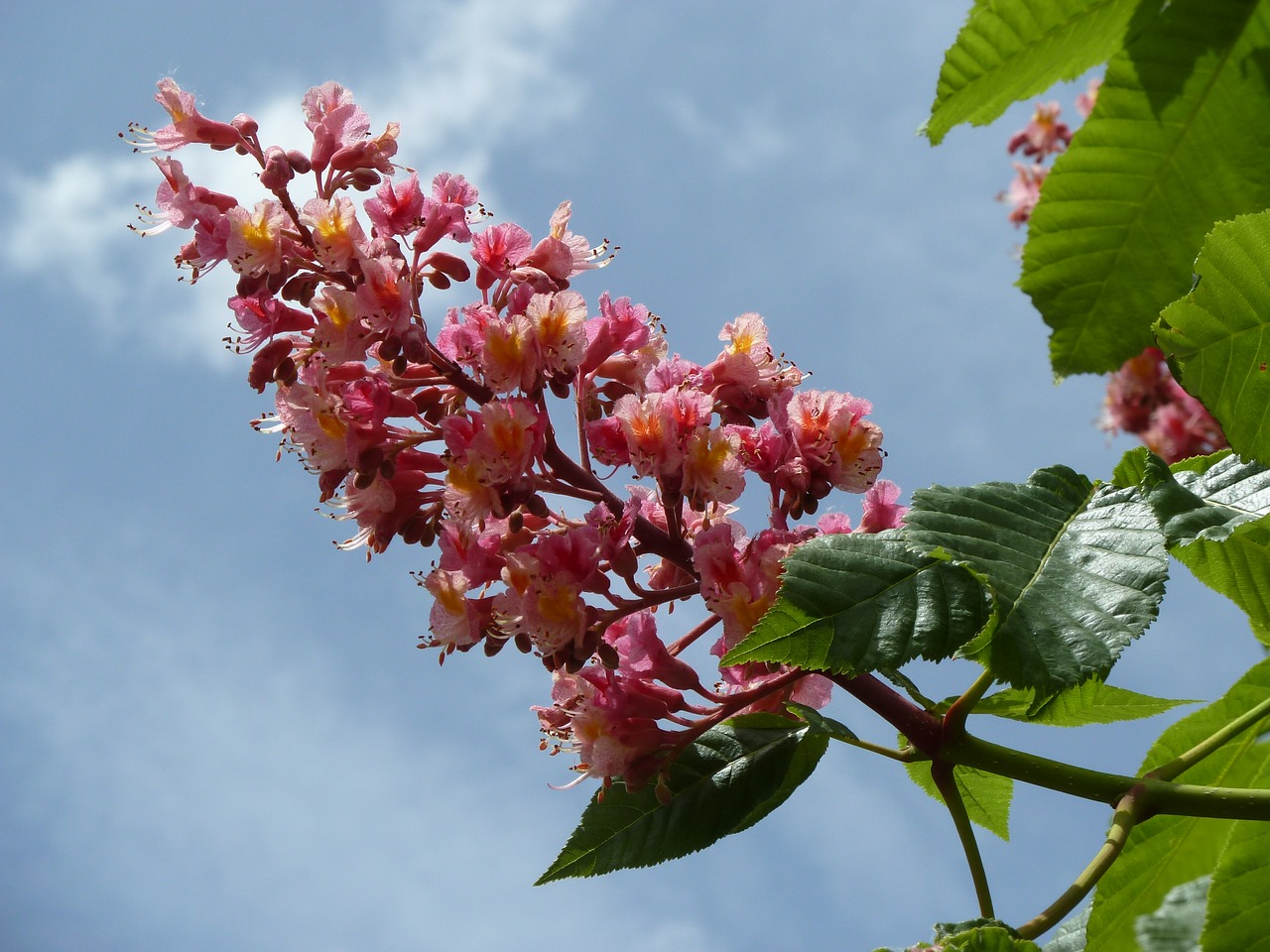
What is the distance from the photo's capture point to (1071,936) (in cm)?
179

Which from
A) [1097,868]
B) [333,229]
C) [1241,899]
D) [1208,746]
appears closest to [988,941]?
[1097,868]

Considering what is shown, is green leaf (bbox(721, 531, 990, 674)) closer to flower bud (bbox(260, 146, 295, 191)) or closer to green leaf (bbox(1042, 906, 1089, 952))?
green leaf (bbox(1042, 906, 1089, 952))

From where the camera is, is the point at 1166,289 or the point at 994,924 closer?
the point at 994,924

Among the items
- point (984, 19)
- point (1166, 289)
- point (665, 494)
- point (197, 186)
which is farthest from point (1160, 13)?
point (197, 186)

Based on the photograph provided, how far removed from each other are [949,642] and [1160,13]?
1.12m

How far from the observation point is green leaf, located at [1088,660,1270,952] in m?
1.91

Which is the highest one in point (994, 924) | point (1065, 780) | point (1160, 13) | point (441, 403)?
point (1160, 13)

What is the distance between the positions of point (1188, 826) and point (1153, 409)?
18.6ft

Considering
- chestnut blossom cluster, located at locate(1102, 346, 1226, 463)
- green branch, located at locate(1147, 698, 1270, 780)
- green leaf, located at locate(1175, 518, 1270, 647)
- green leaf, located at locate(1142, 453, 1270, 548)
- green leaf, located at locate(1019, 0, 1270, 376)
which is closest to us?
green leaf, located at locate(1142, 453, 1270, 548)

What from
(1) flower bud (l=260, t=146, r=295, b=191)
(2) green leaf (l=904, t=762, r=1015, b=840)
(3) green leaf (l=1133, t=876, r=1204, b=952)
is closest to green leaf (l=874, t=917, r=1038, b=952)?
(3) green leaf (l=1133, t=876, r=1204, b=952)

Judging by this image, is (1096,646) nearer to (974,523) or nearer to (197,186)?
A: (974,523)

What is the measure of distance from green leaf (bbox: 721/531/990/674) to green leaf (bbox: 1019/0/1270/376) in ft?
2.61

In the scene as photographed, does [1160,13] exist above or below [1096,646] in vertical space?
above

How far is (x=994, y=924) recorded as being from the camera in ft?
5.00
